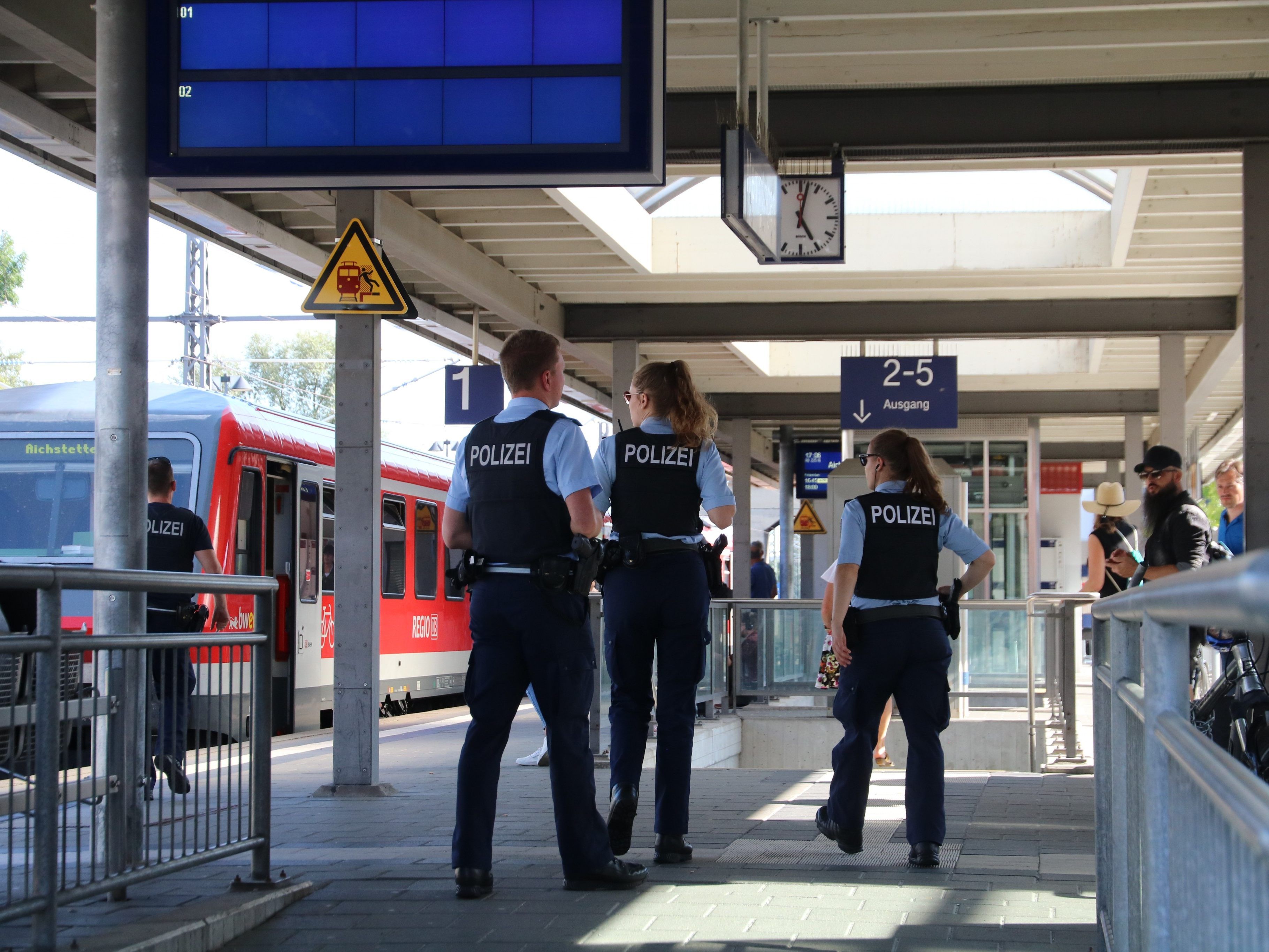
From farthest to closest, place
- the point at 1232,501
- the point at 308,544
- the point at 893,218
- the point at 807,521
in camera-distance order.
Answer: the point at 807,521 < the point at 893,218 < the point at 308,544 < the point at 1232,501

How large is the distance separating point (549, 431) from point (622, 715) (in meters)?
1.28

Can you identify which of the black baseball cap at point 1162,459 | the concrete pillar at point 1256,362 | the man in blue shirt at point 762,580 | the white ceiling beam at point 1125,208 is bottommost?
the man in blue shirt at point 762,580

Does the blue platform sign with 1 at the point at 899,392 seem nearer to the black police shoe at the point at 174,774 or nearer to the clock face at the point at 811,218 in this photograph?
the clock face at the point at 811,218

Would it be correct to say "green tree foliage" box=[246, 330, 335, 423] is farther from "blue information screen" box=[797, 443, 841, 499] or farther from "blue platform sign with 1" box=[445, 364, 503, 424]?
"blue platform sign with 1" box=[445, 364, 503, 424]

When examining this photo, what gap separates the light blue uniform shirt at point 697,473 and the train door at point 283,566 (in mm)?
8588

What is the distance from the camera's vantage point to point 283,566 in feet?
46.0

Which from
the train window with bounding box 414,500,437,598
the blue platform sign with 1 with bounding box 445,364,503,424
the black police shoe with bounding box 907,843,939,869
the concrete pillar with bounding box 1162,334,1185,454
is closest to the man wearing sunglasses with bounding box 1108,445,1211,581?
the black police shoe with bounding box 907,843,939,869

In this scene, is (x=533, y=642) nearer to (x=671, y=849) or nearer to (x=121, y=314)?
(x=671, y=849)

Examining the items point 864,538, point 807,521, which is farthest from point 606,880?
point 807,521

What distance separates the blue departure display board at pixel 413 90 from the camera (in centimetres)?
616

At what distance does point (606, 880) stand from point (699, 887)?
33 centimetres

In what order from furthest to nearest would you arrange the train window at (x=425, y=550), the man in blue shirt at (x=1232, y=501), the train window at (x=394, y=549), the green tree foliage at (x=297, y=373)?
the green tree foliage at (x=297, y=373) < the train window at (x=425, y=550) < the train window at (x=394, y=549) < the man in blue shirt at (x=1232, y=501)

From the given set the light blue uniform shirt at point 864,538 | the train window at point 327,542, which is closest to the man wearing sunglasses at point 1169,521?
the light blue uniform shirt at point 864,538

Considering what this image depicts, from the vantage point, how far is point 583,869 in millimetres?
4836
